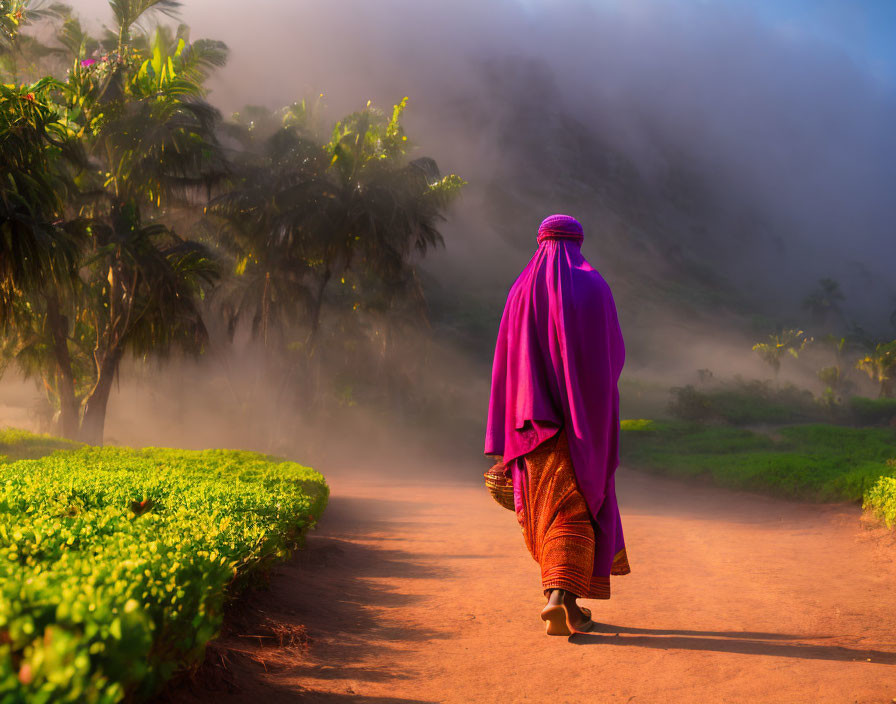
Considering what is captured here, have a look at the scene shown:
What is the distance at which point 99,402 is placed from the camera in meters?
15.6

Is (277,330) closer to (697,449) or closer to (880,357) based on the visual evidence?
(697,449)

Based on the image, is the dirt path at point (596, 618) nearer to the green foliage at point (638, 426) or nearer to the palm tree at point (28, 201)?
the palm tree at point (28, 201)

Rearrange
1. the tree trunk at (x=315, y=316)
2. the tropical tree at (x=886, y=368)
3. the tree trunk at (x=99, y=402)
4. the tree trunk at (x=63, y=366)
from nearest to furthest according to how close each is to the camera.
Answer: the tree trunk at (x=63, y=366) → the tree trunk at (x=99, y=402) → the tree trunk at (x=315, y=316) → the tropical tree at (x=886, y=368)

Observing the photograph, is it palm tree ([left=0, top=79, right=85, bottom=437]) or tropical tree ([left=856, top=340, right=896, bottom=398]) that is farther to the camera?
tropical tree ([left=856, top=340, right=896, bottom=398])

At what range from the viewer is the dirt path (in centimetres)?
326

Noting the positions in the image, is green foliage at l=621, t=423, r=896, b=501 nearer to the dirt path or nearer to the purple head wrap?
the dirt path

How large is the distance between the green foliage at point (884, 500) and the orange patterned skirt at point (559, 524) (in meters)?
4.94

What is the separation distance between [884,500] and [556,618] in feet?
20.2

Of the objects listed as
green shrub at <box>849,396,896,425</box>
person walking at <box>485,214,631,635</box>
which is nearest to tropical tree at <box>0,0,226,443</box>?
person walking at <box>485,214,631,635</box>

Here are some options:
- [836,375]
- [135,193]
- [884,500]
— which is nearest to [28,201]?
[135,193]

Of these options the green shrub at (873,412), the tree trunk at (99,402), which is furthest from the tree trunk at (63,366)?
the green shrub at (873,412)

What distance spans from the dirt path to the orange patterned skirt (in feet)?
1.06

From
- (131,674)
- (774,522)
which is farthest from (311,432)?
(131,674)

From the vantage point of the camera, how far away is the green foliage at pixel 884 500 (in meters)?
7.81
